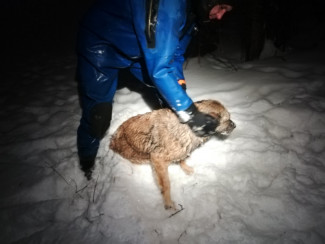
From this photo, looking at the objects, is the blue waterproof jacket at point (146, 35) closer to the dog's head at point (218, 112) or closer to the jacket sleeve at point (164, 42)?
the jacket sleeve at point (164, 42)

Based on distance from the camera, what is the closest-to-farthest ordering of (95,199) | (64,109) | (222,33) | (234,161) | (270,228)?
1. (270,228)
2. (95,199)
3. (234,161)
4. (64,109)
5. (222,33)

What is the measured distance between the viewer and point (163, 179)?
99.6 inches

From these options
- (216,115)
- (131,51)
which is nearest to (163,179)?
(216,115)

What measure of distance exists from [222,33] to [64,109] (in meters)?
5.54

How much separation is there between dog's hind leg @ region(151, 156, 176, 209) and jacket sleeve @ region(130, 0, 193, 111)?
0.69 metres

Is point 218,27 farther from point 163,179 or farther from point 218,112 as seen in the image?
point 163,179

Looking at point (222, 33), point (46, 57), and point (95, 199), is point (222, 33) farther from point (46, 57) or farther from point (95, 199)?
point (95, 199)

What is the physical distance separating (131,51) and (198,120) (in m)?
1.23

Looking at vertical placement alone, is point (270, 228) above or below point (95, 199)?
above

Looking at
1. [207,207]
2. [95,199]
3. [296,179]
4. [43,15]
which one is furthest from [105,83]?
[43,15]

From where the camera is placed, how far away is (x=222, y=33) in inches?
286

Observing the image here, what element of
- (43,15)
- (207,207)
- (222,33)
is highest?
(222,33)

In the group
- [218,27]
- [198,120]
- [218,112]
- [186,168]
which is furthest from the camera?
[218,27]

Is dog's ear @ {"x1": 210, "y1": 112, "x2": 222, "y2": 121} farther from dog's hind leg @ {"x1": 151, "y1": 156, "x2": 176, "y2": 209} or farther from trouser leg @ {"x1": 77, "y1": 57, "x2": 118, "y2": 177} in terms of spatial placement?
trouser leg @ {"x1": 77, "y1": 57, "x2": 118, "y2": 177}
